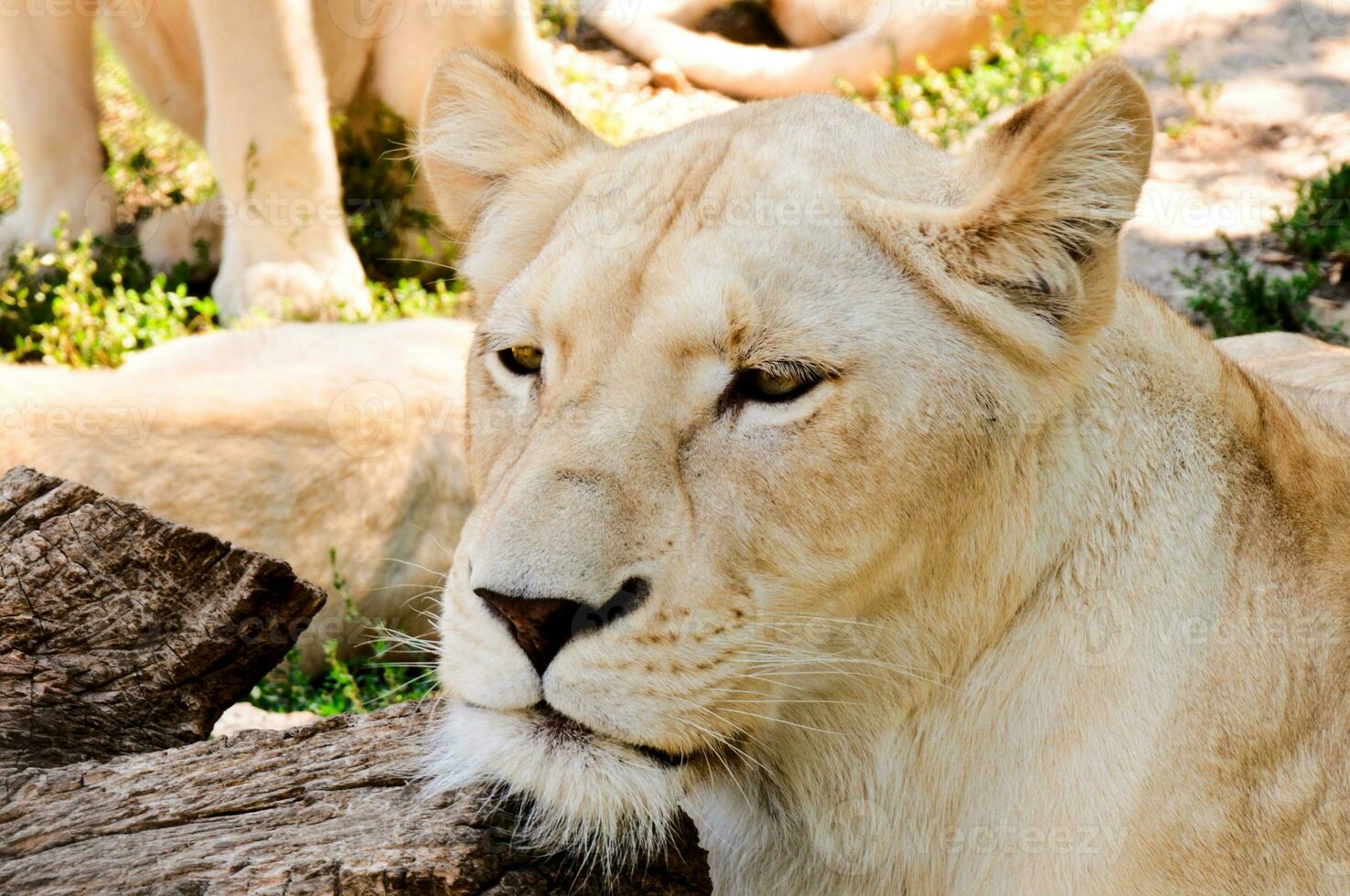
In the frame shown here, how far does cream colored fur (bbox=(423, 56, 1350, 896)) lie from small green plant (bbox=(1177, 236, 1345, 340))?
327cm

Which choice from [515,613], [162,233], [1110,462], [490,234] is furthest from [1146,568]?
[162,233]

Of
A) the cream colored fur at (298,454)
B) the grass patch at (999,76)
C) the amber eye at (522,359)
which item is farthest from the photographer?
the grass patch at (999,76)

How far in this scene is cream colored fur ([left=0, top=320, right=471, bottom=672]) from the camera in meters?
4.21

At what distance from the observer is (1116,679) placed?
2.38 m

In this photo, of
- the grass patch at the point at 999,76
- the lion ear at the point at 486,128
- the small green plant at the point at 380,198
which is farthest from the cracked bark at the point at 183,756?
the grass patch at the point at 999,76

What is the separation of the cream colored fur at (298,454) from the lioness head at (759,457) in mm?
1861

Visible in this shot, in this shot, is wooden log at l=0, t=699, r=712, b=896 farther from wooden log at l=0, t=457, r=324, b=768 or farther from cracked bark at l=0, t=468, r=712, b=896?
wooden log at l=0, t=457, r=324, b=768

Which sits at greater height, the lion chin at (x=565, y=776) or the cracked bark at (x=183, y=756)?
the lion chin at (x=565, y=776)

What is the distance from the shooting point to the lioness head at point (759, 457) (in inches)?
83.1

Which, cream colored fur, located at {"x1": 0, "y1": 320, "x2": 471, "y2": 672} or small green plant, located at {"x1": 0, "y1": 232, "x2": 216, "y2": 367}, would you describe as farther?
small green plant, located at {"x1": 0, "y1": 232, "x2": 216, "y2": 367}

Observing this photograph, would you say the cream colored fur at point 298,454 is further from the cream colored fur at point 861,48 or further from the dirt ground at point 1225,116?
the cream colored fur at point 861,48

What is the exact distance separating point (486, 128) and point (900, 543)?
1.22 metres

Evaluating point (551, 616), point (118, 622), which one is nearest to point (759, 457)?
point (551, 616)

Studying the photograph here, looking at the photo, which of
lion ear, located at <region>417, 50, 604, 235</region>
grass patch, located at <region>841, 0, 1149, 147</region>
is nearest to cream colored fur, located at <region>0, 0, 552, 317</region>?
grass patch, located at <region>841, 0, 1149, 147</region>
